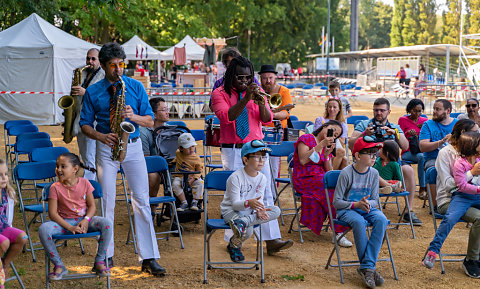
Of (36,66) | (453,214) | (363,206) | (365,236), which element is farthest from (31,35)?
(453,214)

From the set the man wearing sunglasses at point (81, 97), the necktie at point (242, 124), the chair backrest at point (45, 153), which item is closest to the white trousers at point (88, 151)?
the man wearing sunglasses at point (81, 97)

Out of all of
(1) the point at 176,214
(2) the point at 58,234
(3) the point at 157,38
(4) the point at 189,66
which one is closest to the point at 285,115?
(1) the point at 176,214

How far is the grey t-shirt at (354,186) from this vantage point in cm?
599

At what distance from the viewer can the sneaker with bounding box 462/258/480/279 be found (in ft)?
19.3

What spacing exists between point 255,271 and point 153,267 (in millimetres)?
973

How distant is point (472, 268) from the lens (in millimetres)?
5922

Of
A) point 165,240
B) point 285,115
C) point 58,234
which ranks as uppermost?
point 285,115

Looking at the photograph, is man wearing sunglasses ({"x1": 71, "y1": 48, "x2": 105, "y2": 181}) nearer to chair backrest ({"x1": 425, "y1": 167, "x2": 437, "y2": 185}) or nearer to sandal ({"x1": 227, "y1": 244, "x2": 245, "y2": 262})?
sandal ({"x1": 227, "y1": 244, "x2": 245, "y2": 262})

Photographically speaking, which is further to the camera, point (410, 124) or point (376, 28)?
point (376, 28)

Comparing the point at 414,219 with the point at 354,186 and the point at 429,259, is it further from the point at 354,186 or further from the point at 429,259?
the point at 354,186

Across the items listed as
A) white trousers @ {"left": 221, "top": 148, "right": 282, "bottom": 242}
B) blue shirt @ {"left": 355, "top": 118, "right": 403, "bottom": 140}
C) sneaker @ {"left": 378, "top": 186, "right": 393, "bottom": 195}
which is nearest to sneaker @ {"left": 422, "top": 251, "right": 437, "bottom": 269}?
sneaker @ {"left": 378, "top": 186, "right": 393, "bottom": 195}

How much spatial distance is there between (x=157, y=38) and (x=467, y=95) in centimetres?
1781

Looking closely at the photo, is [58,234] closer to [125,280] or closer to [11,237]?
[11,237]

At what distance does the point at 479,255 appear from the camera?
5.94 metres
